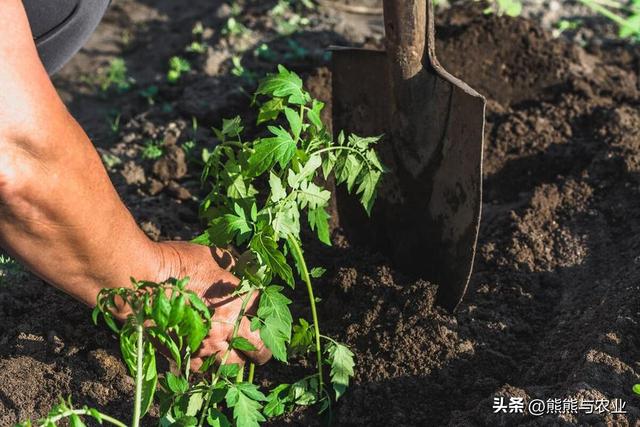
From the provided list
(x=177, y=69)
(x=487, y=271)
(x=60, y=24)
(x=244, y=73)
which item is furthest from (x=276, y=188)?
(x=177, y=69)

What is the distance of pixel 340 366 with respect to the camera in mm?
2662

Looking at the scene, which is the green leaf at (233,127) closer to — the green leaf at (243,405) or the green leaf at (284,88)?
the green leaf at (284,88)

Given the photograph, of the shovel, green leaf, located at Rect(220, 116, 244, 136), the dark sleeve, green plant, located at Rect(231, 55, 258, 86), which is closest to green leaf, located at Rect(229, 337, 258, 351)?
green leaf, located at Rect(220, 116, 244, 136)

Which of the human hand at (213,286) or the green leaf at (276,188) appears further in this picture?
the human hand at (213,286)

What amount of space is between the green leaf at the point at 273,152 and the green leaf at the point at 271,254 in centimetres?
19

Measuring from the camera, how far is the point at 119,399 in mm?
2756

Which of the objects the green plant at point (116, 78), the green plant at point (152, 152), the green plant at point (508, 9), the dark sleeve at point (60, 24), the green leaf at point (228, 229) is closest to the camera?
the green leaf at point (228, 229)

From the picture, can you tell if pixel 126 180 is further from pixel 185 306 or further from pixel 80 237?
pixel 185 306

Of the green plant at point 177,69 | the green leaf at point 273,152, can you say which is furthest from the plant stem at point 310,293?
the green plant at point 177,69

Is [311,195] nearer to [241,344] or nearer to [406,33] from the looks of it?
[241,344]

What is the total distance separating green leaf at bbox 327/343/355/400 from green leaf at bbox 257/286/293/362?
249 mm

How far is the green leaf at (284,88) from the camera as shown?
8.23 ft

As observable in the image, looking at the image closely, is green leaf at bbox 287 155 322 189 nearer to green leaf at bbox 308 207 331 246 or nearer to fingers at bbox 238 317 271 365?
green leaf at bbox 308 207 331 246

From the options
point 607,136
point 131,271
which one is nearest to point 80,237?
point 131,271
